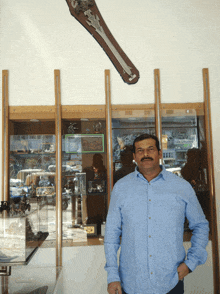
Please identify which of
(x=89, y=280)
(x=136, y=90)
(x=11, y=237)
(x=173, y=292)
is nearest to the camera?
(x=173, y=292)

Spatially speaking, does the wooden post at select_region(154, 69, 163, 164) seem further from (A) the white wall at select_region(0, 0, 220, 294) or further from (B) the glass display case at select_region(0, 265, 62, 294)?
(B) the glass display case at select_region(0, 265, 62, 294)

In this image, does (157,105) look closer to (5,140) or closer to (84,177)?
(84,177)

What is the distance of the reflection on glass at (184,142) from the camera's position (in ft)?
10.2

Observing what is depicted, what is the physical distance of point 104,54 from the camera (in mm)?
3141

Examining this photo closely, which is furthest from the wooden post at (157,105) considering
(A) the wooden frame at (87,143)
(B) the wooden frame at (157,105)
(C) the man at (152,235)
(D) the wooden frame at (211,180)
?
(C) the man at (152,235)

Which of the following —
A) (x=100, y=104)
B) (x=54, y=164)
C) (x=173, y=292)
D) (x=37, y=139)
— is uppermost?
(x=100, y=104)

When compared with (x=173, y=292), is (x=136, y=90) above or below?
above

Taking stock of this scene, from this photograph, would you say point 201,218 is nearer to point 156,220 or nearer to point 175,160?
point 156,220

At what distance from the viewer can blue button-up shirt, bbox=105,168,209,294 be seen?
70.0 inches

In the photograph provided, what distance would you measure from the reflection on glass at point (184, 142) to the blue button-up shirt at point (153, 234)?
1199mm

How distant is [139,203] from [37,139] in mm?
1661

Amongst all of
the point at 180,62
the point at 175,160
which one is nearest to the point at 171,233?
the point at 175,160

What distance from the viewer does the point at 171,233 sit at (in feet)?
5.92

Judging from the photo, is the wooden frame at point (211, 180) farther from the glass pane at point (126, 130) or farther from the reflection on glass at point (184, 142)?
the glass pane at point (126, 130)
